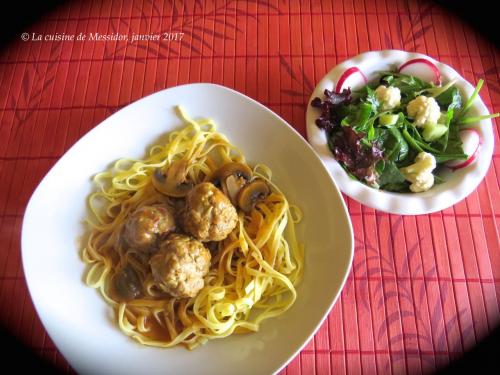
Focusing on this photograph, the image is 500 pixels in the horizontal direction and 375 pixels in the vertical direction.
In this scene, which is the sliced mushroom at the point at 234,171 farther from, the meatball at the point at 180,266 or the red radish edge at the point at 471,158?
the red radish edge at the point at 471,158

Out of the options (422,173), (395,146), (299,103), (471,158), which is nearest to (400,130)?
(395,146)

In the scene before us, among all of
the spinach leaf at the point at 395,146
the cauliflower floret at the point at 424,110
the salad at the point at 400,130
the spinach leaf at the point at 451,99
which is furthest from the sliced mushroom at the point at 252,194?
the spinach leaf at the point at 451,99

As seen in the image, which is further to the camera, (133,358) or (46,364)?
(46,364)

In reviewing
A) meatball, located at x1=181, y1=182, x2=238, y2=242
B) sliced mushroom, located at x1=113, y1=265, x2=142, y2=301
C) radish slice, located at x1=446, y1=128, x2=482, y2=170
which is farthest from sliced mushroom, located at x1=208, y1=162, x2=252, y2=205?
radish slice, located at x1=446, y1=128, x2=482, y2=170

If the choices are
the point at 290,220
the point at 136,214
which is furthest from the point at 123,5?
the point at 290,220

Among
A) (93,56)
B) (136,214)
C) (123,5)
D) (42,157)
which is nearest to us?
(136,214)

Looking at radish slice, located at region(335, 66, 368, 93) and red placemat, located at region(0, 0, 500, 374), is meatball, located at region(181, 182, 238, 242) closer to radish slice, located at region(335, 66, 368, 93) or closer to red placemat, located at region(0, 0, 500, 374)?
red placemat, located at region(0, 0, 500, 374)

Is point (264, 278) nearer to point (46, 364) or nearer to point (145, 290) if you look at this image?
point (145, 290)

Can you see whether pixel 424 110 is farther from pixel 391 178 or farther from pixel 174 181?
pixel 174 181
